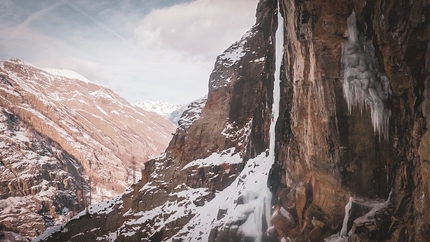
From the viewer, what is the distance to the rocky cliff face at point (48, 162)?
308ft

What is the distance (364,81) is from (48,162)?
117988mm

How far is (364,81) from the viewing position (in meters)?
16.7

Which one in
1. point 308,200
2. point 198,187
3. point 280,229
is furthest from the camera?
point 198,187

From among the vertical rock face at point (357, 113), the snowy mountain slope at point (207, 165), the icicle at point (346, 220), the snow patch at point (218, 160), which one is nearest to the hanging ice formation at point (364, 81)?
the vertical rock face at point (357, 113)

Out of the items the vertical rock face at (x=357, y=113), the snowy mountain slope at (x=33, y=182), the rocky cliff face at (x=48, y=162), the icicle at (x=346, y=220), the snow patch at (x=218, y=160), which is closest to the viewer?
the vertical rock face at (x=357, y=113)

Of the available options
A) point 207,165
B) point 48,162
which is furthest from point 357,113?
point 48,162

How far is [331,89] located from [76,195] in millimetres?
106750

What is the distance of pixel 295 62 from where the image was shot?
20812 mm

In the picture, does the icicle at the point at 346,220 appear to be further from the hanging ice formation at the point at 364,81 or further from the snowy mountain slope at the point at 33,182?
the snowy mountain slope at the point at 33,182

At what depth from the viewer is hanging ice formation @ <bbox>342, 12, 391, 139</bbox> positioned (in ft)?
52.6

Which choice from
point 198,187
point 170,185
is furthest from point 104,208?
point 198,187

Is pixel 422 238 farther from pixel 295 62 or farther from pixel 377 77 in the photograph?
pixel 295 62

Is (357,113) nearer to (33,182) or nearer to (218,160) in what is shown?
(218,160)

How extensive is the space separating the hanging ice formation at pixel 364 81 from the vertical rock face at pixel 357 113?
0.05 m
